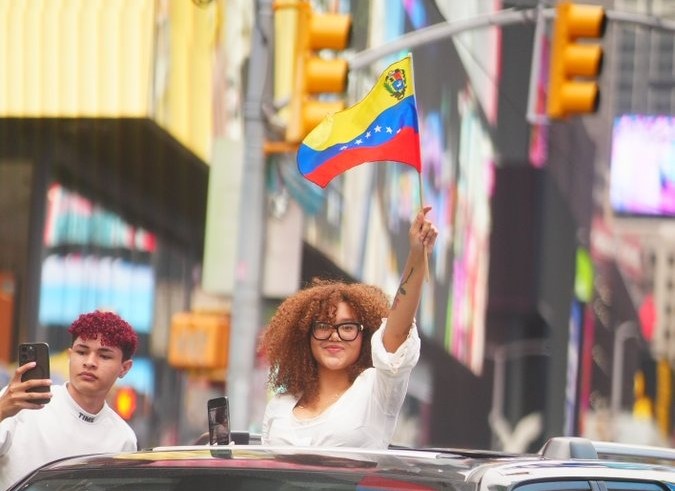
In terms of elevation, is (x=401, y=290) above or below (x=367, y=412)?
above

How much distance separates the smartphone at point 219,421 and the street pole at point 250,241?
9.00m

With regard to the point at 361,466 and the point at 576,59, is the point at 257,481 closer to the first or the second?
the point at 361,466

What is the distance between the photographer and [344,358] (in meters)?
6.02

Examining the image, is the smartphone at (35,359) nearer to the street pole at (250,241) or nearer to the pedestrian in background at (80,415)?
the pedestrian in background at (80,415)

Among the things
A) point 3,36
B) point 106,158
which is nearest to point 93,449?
point 3,36

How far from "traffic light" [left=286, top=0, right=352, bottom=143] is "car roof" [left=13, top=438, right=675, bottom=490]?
9049mm

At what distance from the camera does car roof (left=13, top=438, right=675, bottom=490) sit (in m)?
4.64

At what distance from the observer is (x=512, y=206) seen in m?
46.6

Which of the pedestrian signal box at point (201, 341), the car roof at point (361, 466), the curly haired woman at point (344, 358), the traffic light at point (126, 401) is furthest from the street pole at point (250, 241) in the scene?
the car roof at point (361, 466)

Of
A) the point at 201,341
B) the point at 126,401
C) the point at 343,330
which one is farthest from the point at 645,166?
the point at 343,330

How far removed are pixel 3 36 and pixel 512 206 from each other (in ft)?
98.2

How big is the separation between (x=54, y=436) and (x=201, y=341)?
9395 millimetres

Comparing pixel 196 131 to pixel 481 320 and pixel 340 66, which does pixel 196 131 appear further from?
pixel 481 320

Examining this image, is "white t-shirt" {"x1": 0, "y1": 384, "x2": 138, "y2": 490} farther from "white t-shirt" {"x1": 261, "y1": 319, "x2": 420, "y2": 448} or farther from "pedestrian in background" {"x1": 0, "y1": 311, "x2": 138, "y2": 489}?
"white t-shirt" {"x1": 261, "y1": 319, "x2": 420, "y2": 448}
